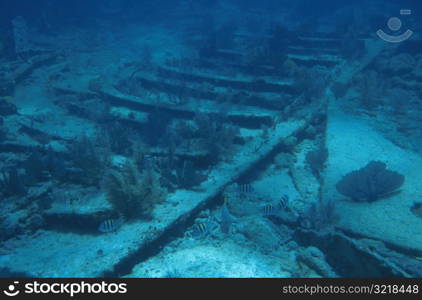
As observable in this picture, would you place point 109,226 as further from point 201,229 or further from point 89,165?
point 89,165

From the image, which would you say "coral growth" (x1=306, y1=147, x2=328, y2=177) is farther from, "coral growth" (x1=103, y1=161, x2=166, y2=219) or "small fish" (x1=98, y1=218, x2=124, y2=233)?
"small fish" (x1=98, y1=218, x2=124, y2=233)

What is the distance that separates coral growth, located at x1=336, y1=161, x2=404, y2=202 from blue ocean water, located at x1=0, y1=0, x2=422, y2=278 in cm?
3

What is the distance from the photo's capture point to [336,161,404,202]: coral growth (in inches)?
286

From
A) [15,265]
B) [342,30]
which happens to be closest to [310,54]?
[342,30]

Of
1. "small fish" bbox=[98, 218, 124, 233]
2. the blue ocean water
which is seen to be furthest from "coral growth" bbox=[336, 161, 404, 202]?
"small fish" bbox=[98, 218, 124, 233]

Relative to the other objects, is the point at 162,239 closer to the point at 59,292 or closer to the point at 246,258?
the point at 246,258

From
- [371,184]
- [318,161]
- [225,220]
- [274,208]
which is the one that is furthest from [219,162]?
[371,184]

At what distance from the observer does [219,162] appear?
28.6ft

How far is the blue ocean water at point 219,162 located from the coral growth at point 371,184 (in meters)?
0.03

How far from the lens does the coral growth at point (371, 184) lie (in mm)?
7275

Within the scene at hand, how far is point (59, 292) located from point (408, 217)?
6.56 meters

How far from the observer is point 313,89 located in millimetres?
13062

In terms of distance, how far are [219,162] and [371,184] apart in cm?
378

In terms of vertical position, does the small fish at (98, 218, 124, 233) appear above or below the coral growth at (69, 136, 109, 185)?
below
